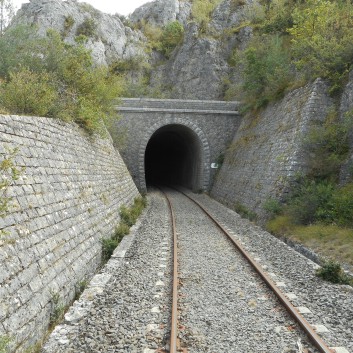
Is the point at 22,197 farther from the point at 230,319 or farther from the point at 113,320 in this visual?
the point at 230,319

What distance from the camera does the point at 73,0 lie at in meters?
35.6

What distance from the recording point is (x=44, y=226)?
555 centimetres

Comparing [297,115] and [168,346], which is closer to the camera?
[168,346]

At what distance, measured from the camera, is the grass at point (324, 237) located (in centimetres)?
789

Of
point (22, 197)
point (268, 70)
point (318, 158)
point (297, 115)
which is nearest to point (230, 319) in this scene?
point (22, 197)

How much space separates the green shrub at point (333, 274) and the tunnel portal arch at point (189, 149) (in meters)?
16.7

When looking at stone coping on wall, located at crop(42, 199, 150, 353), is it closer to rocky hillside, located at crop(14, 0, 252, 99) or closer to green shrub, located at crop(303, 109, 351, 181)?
green shrub, located at crop(303, 109, 351, 181)

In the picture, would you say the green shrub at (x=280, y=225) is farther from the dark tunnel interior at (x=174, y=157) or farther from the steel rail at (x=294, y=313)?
the dark tunnel interior at (x=174, y=157)

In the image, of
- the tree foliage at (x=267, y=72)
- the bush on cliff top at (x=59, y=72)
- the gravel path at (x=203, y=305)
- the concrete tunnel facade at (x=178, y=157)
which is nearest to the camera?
the gravel path at (x=203, y=305)

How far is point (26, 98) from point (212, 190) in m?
16.2

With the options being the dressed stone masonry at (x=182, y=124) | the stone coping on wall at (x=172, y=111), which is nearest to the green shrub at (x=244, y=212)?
the dressed stone masonry at (x=182, y=124)

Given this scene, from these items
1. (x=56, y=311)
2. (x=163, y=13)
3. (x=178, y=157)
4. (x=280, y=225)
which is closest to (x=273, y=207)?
(x=280, y=225)

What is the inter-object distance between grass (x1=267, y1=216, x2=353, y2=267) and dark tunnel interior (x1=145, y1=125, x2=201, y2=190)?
14423 millimetres

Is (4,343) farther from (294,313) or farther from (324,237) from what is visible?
(324,237)
